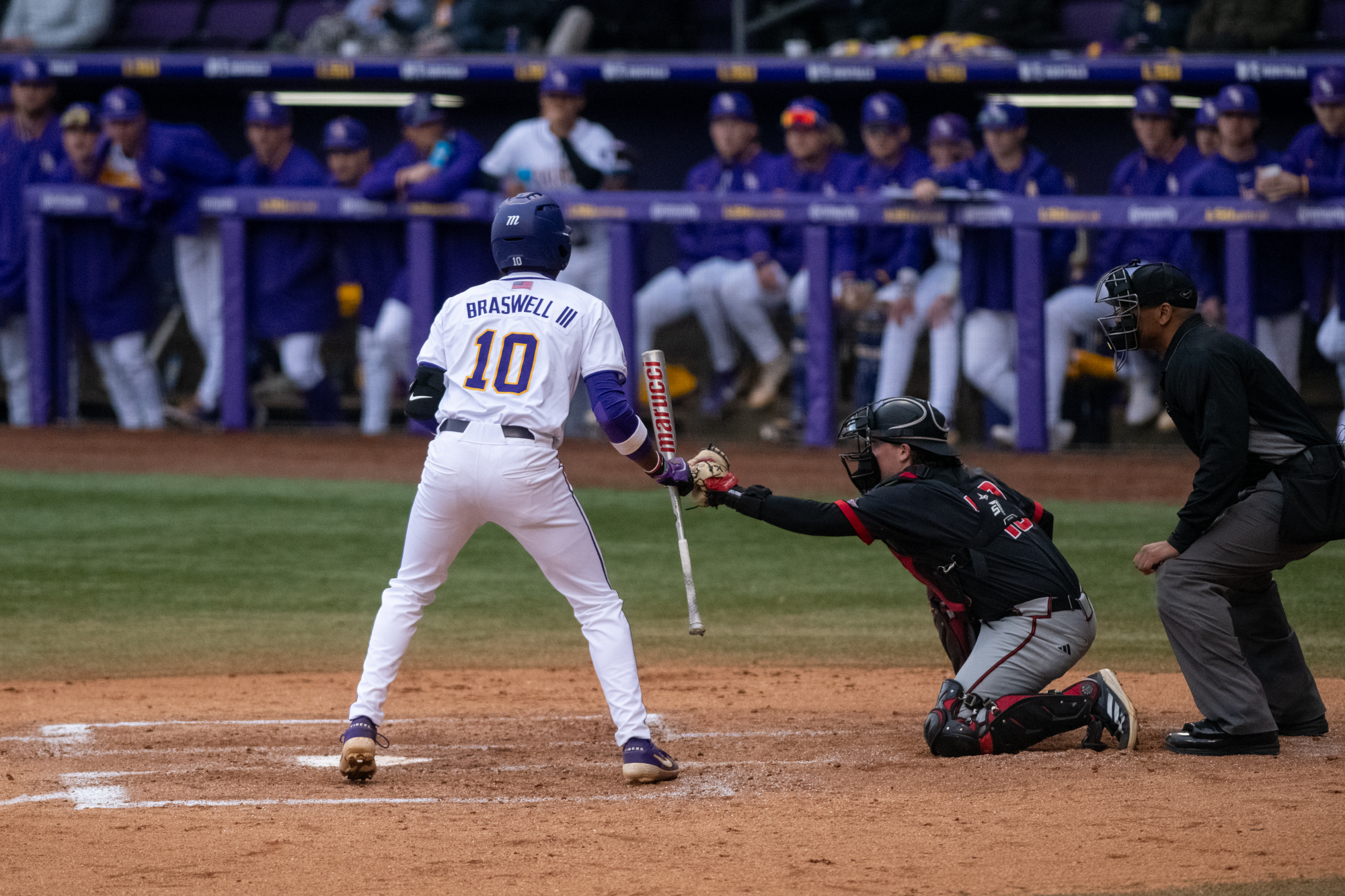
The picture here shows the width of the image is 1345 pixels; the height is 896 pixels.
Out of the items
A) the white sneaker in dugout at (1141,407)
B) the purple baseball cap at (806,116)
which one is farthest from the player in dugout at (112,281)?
the white sneaker in dugout at (1141,407)

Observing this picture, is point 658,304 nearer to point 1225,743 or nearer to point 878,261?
point 878,261

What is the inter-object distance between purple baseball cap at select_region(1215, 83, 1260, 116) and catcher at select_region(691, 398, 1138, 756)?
548 centimetres

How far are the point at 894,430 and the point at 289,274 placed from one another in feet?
23.0

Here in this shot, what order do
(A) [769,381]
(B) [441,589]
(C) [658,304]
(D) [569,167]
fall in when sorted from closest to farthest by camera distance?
(B) [441,589] < (A) [769,381] < (C) [658,304] < (D) [569,167]

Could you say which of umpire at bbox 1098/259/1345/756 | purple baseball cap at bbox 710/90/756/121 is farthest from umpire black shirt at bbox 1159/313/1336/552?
purple baseball cap at bbox 710/90/756/121

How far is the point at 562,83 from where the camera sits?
35.8ft

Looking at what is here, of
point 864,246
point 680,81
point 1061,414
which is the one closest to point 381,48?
point 680,81

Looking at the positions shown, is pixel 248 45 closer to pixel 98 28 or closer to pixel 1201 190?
pixel 98 28

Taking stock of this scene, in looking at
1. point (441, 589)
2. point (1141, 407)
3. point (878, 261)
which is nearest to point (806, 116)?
point (878, 261)

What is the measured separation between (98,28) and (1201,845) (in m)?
12.1

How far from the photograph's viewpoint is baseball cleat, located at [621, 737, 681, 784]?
175 inches

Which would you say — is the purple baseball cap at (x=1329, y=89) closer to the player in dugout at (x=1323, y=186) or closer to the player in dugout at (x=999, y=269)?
the player in dugout at (x=1323, y=186)

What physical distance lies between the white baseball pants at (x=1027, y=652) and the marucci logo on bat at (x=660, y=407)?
110 cm

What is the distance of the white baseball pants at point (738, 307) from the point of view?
10227mm
